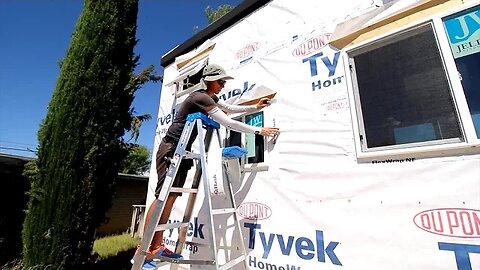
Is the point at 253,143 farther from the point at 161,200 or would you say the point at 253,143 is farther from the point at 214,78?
the point at 161,200

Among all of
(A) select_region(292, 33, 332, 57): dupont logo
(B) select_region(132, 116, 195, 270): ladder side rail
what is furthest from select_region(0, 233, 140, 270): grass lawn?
(A) select_region(292, 33, 332, 57): dupont logo

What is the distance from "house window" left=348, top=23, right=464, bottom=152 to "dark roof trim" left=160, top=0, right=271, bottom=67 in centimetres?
182

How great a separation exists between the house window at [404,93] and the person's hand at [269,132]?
0.79m

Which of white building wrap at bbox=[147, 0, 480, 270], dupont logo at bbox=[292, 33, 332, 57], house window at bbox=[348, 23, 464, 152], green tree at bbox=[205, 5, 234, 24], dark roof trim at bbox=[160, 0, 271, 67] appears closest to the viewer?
white building wrap at bbox=[147, 0, 480, 270]

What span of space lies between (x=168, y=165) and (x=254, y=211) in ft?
3.22

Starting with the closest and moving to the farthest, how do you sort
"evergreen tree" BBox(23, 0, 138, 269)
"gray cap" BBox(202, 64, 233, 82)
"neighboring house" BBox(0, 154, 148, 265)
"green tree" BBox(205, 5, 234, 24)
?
"gray cap" BBox(202, 64, 233, 82)
"evergreen tree" BBox(23, 0, 138, 269)
"neighboring house" BBox(0, 154, 148, 265)
"green tree" BBox(205, 5, 234, 24)

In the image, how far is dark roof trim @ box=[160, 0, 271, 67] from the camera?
3.35 m

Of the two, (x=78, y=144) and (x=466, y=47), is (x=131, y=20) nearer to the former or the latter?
(x=78, y=144)

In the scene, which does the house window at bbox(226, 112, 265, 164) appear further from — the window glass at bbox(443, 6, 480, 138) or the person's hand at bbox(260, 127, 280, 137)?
the window glass at bbox(443, 6, 480, 138)

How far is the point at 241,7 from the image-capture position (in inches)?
135

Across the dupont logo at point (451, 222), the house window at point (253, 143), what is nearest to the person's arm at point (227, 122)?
the house window at point (253, 143)

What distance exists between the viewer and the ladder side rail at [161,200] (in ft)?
6.39

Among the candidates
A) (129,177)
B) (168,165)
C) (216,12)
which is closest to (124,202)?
(129,177)

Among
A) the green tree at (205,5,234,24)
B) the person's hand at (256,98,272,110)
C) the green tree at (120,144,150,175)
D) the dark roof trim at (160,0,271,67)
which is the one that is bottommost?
the person's hand at (256,98,272,110)
